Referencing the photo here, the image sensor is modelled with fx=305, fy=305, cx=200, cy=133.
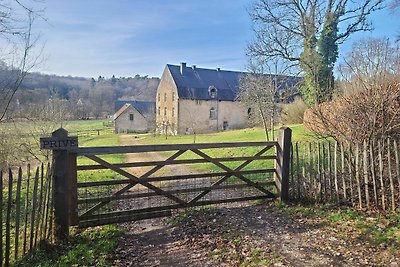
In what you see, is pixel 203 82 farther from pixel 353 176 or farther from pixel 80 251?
pixel 80 251

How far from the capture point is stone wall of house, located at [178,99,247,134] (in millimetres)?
45688

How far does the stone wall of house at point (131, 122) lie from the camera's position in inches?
2170

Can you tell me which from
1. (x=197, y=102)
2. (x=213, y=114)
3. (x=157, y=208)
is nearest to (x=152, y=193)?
(x=157, y=208)

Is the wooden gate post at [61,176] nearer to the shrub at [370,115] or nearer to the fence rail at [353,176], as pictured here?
the fence rail at [353,176]

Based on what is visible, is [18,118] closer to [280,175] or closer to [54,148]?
[54,148]

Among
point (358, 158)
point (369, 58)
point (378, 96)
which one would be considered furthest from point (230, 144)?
point (369, 58)

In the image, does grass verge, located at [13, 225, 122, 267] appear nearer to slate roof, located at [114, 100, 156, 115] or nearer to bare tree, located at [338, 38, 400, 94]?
bare tree, located at [338, 38, 400, 94]

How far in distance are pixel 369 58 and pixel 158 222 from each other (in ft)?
22.0

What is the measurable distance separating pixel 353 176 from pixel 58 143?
607 centimetres

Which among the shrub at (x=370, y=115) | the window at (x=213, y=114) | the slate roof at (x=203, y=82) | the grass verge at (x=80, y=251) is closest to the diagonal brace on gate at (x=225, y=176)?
the grass verge at (x=80, y=251)

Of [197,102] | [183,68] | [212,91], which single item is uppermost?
[183,68]

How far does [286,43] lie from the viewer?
22125 mm

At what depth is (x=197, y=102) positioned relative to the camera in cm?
4700

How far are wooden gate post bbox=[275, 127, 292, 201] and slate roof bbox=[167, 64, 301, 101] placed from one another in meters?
37.4
